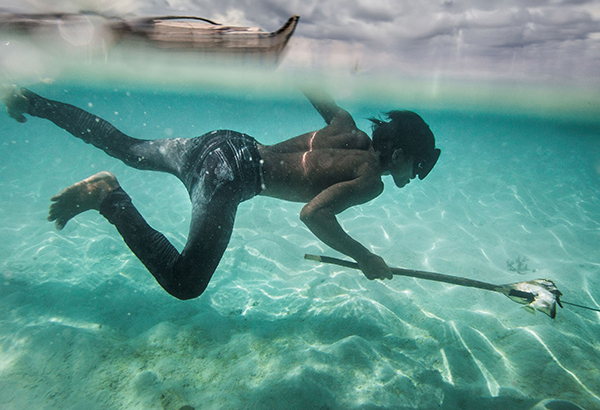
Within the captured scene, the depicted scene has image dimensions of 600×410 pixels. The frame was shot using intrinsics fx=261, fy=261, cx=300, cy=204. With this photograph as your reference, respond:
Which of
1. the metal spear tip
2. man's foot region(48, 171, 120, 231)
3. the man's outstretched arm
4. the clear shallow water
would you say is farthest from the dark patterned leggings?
the metal spear tip

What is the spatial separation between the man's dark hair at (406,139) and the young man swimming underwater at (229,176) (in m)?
0.01

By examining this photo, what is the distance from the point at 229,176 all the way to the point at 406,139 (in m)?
1.98

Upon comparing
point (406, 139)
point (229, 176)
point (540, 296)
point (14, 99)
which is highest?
point (14, 99)

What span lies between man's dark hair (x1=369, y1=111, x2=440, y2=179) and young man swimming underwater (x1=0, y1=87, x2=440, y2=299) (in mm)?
11

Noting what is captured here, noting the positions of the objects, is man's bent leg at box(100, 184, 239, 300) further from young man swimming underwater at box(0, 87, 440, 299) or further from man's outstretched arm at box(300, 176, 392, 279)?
man's outstretched arm at box(300, 176, 392, 279)

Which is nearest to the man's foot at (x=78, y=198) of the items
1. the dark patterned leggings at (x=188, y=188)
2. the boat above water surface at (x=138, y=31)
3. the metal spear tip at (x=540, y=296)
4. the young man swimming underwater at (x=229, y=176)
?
the young man swimming underwater at (x=229, y=176)

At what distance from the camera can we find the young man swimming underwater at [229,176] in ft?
7.64

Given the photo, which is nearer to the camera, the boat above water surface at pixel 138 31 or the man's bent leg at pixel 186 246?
the man's bent leg at pixel 186 246

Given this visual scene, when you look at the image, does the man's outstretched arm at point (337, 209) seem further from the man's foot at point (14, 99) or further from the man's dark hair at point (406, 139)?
the man's foot at point (14, 99)

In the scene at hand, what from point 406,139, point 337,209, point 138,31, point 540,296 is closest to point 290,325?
point 337,209

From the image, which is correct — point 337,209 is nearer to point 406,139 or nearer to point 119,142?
point 406,139

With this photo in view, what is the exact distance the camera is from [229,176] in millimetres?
2736

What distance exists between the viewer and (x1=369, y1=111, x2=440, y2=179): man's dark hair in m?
2.92

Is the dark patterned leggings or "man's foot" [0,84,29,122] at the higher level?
"man's foot" [0,84,29,122]
